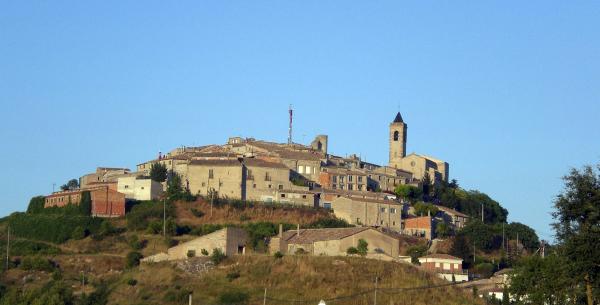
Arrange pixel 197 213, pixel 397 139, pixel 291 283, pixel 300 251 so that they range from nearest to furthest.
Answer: pixel 291 283 < pixel 300 251 < pixel 197 213 < pixel 397 139

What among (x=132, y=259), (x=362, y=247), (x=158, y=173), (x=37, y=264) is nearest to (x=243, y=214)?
(x=158, y=173)

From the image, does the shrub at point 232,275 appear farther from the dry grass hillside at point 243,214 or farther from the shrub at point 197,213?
the shrub at point 197,213

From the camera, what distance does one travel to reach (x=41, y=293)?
65.3 metres

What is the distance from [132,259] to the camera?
251ft

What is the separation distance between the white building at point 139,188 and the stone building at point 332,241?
17.4 meters

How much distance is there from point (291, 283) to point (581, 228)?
26.0m

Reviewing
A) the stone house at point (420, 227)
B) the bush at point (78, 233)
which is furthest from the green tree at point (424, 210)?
the bush at point (78, 233)

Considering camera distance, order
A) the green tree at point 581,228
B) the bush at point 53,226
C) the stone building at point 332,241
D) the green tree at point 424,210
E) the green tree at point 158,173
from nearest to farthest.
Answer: the green tree at point 581,228 → the stone building at point 332,241 → the bush at point 53,226 → the green tree at point 158,173 → the green tree at point 424,210

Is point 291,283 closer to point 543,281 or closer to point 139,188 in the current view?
point 543,281

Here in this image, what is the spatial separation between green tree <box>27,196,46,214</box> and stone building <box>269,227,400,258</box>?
23799mm

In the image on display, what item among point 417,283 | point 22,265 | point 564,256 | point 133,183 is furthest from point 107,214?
point 564,256

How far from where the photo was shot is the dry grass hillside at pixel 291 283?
60.0 m

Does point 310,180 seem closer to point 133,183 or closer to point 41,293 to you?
point 133,183

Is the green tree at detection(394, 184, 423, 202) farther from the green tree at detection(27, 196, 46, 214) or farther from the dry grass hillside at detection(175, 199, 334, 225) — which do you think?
the green tree at detection(27, 196, 46, 214)
